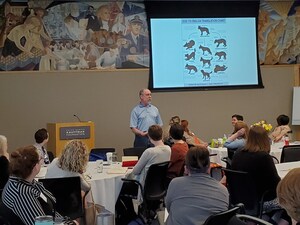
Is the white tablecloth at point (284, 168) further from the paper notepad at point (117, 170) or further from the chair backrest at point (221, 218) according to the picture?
the chair backrest at point (221, 218)

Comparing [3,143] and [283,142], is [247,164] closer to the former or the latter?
[3,143]

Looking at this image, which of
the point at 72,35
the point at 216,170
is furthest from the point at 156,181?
the point at 72,35

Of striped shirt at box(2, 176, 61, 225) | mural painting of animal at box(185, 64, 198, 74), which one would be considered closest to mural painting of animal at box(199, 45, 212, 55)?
mural painting of animal at box(185, 64, 198, 74)

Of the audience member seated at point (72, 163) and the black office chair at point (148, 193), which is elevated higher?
the audience member seated at point (72, 163)

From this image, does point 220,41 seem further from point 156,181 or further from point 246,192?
point 246,192

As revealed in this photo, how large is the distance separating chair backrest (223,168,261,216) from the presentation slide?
5564 millimetres

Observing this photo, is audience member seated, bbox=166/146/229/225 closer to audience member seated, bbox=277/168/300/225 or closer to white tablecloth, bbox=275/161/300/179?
audience member seated, bbox=277/168/300/225

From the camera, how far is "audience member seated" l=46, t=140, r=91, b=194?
5.22 metres

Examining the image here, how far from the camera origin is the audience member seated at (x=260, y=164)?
525 centimetres

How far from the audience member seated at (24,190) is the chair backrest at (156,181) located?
83.2 inches

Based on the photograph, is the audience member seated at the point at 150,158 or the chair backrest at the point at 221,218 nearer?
the chair backrest at the point at 221,218

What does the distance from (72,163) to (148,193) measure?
1368mm

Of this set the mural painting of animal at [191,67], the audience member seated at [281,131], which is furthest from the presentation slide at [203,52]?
the audience member seated at [281,131]

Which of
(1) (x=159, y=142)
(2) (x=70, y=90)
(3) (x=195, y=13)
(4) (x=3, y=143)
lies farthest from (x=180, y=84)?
(4) (x=3, y=143)
